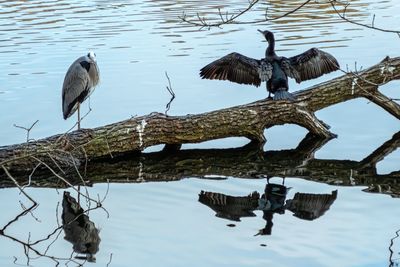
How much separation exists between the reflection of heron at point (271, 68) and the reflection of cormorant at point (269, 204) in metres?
2.33

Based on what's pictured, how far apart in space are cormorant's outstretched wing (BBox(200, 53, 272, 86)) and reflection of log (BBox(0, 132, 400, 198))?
1028 mm

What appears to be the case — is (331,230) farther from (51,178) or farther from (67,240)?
(51,178)

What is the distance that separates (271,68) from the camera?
10.8 m

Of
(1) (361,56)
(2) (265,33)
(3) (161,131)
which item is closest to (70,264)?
(3) (161,131)

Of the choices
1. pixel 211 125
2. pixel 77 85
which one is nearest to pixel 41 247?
pixel 211 125

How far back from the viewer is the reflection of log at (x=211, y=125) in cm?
968

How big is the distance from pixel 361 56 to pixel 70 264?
989 centimetres

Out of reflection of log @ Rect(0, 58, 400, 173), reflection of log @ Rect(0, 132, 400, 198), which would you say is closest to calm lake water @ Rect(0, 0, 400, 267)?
reflection of log @ Rect(0, 132, 400, 198)

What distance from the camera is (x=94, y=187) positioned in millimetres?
9164

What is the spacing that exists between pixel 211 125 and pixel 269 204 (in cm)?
213

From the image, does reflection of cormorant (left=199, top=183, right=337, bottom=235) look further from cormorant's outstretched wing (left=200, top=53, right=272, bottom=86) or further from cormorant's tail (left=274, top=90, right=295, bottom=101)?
cormorant's outstretched wing (left=200, top=53, right=272, bottom=86)

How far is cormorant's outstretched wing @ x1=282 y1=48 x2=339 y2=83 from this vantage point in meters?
10.8

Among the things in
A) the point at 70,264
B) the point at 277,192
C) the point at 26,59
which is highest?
the point at 26,59

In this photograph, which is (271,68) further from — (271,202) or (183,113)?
(271,202)
